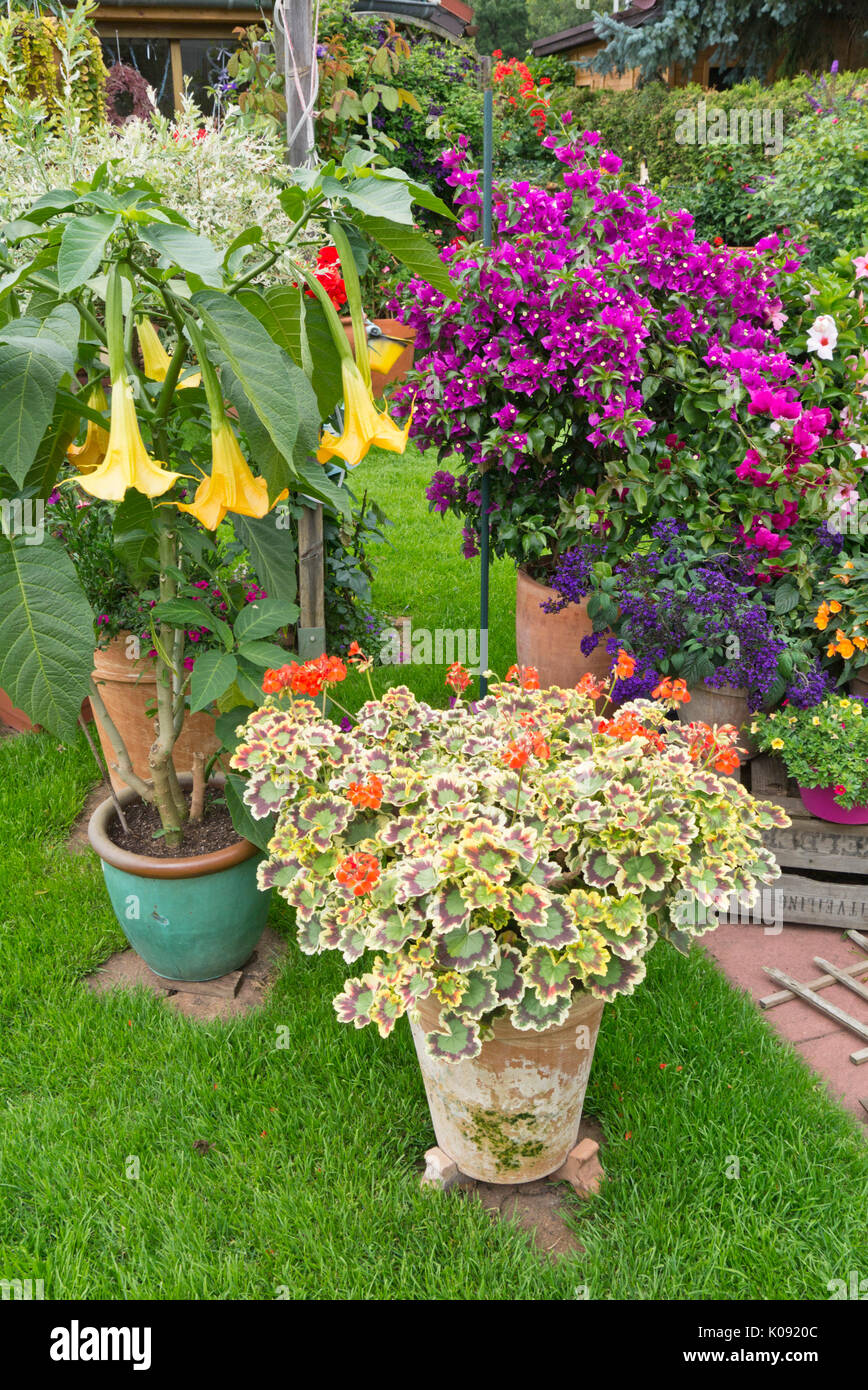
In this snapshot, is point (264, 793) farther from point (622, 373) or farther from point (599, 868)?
point (622, 373)

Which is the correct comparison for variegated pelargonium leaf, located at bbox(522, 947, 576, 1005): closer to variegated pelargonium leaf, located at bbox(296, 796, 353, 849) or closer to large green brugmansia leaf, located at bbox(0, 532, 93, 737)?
variegated pelargonium leaf, located at bbox(296, 796, 353, 849)

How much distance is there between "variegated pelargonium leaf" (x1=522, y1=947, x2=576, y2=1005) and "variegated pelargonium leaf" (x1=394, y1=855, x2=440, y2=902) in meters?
0.18

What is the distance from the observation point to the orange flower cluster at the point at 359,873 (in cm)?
144

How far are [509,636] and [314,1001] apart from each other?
6.50 ft

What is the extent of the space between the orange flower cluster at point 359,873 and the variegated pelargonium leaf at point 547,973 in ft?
0.83

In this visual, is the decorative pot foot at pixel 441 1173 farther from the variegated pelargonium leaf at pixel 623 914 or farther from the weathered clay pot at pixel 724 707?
the weathered clay pot at pixel 724 707

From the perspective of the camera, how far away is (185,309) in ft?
4.80

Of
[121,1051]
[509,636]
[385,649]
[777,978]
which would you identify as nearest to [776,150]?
[509,636]

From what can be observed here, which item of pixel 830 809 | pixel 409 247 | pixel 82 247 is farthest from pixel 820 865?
pixel 82 247

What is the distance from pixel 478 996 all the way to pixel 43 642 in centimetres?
84

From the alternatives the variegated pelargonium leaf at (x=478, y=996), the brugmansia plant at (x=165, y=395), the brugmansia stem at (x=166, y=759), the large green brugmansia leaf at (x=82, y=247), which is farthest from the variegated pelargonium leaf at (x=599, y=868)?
the large green brugmansia leaf at (x=82, y=247)

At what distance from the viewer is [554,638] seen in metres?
2.94

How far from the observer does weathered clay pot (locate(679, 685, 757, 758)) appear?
97.0 inches

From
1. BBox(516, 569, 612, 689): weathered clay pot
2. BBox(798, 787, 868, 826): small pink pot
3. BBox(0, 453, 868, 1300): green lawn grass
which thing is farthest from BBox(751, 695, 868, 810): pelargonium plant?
BBox(516, 569, 612, 689): weathered clay pot
